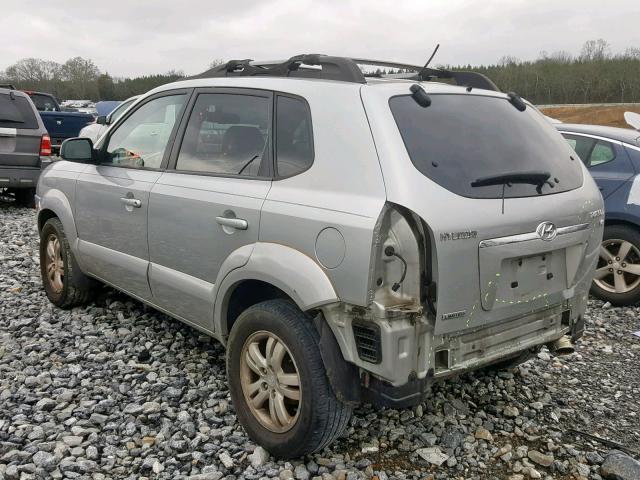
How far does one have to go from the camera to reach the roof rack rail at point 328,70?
2.98 metres

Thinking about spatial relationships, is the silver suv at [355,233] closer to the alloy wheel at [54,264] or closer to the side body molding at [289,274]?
the side body molding at [289,274]

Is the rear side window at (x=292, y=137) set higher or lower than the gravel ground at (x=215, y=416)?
higher

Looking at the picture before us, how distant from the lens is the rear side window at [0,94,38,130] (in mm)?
9375

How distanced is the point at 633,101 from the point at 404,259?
177ft

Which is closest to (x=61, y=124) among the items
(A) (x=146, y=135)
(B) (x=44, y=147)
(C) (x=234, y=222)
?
(B) (x=44, y=147)

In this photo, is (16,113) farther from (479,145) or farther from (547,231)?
(547,231)

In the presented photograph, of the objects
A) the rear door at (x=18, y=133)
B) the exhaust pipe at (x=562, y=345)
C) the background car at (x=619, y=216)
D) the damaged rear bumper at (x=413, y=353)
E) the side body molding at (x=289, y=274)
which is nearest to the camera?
the damaged rear bumper at (x=413, y=353)

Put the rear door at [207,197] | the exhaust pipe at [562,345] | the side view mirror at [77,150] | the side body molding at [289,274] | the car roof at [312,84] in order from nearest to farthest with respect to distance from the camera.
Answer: the side body molding at [289,274] < the car roof at [312,84] < the rear door at [207,197] < the exhaust pipe at [562,345] < the side view mirror at [77,150]

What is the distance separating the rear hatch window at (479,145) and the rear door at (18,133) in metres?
8.35

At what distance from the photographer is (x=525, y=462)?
308 centimetres

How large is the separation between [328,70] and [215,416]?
202 centimetres

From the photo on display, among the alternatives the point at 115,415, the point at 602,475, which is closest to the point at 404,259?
the point at 602,475

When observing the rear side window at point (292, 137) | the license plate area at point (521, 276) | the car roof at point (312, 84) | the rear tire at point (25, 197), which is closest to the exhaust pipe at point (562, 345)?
the license plate area at point (521, 276)

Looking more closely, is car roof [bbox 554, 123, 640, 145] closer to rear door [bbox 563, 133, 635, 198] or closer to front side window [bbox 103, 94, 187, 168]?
rear door [bbox 563, 133, 635, 198]
